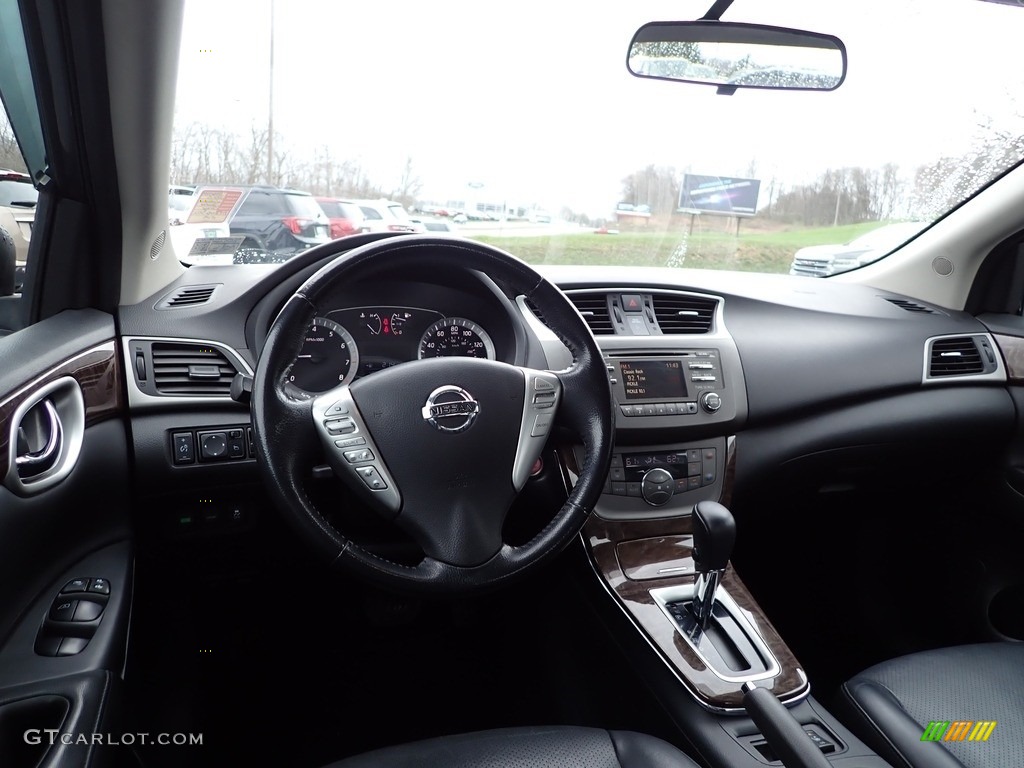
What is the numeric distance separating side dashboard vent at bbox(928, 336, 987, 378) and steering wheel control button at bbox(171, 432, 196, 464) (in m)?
2.28

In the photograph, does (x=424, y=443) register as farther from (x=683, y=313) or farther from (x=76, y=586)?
(x=683, y=313)

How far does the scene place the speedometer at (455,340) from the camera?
2041 mm

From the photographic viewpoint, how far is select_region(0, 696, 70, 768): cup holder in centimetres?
127

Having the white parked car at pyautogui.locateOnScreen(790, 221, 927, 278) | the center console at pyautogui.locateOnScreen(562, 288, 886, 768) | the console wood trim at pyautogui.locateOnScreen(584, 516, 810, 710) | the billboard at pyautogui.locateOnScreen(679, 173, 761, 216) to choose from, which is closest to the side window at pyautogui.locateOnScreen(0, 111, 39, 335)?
the center console at pyautogui.locateOnScreen(562, 288, 886, 768)

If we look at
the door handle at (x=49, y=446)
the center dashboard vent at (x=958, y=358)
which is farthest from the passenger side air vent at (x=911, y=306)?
the door handle at (x=49, y=446)

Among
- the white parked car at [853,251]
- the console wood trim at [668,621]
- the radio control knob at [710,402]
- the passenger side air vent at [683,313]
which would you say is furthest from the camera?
the white parked car at [853,251]

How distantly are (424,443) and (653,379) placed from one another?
2.95ft

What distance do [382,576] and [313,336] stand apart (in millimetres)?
663

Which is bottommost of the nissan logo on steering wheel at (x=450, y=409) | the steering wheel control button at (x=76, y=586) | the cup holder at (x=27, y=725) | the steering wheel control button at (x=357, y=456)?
the cup holder at (x=27, y=725)

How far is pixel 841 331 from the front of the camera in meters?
2.61

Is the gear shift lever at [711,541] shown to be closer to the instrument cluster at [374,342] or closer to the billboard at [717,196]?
the instrument cluster at [374,342]

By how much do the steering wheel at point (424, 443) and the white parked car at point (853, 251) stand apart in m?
1.69

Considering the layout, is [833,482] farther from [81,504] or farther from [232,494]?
[81,504]

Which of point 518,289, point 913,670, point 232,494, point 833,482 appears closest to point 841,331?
point 833,482
